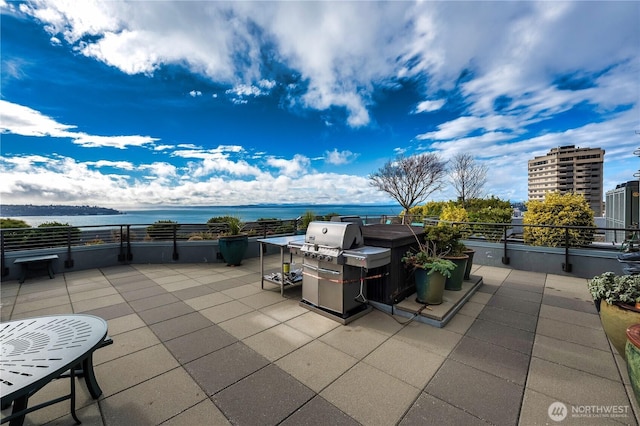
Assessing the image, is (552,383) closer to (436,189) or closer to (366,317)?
(366,317)

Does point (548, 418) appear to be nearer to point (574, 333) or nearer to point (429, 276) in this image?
point (429, 276)

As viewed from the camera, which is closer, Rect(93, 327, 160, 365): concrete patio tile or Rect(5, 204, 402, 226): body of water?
Rect(93, 327, 160, 365): concrete patio tile

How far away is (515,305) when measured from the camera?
3711 millimetres

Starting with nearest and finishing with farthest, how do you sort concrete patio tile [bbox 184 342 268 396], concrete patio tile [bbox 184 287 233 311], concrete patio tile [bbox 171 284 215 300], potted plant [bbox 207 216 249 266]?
concrete patio tile [bbox 184 342 268 396] < concrete patio tile [bbox 184 287 233 311] < concrete patio tile [bbox 171 284 215 300] < potted plant [bbox 207 216 249 266]

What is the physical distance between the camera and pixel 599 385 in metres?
1.98

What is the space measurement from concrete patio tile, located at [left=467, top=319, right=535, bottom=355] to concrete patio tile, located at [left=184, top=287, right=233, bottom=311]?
11.6 feet

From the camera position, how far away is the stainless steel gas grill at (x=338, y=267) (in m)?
3.09

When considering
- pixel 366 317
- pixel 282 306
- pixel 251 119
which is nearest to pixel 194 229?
pixel 282 306

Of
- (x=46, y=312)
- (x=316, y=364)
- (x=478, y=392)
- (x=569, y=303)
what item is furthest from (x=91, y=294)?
(x=569, y=303)

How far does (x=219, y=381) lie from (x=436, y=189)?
20660mm

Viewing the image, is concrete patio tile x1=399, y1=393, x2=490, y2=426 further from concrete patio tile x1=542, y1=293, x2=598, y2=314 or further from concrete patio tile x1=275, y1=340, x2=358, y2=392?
concrete patio tile x1=542, y1=293, x2=598, y2=314

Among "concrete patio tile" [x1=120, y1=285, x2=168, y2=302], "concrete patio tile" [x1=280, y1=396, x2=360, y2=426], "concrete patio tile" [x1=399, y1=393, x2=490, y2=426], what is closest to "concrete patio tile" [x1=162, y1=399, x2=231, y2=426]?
"concrete patio tile" [x1=280, y1=396, x2=360, y2=426]

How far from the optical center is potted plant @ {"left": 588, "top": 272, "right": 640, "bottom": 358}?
207 centimetres

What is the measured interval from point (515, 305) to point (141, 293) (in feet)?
20.3
